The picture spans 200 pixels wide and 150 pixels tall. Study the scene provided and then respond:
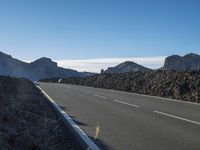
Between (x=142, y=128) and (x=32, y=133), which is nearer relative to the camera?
(x=32, y=133)

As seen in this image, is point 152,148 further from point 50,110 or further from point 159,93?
point 159,93

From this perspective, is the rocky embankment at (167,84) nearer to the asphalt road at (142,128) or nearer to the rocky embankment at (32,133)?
the asphalt road at (142,128)

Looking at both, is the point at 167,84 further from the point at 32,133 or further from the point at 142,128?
the point at 32,133

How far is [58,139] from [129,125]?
113 inches

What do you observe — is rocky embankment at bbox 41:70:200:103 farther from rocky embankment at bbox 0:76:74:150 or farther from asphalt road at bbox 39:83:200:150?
rocky embankment at bbox 0:76:74:150

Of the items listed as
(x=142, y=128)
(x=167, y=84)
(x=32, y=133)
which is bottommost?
(x=32, y=133)

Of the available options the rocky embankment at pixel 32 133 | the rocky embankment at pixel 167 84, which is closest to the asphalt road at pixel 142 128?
the rocky embankment at pixel 32 133

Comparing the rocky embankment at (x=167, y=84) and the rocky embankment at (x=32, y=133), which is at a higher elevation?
the rocky embankment at (x=167, y=84)

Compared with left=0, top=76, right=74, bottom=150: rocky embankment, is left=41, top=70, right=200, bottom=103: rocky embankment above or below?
above

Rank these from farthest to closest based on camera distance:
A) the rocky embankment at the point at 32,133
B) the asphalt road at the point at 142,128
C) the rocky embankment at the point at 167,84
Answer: the rocky embankment at the point at 167,84 → the asphalt road at the point at 142,128 → the rocky embankment at the point at 32,133

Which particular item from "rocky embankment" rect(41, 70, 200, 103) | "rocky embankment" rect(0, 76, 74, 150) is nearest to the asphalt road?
"rocky embankment" rect(0, 76, 74, 150)

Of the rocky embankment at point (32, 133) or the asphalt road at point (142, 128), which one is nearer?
the rocky embankment at point (32, 133)

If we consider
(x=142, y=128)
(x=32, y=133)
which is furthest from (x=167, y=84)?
(x=32, y=133)

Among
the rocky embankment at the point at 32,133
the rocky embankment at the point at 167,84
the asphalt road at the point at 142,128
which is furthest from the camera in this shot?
the rocky embankment at the point at 167,84
